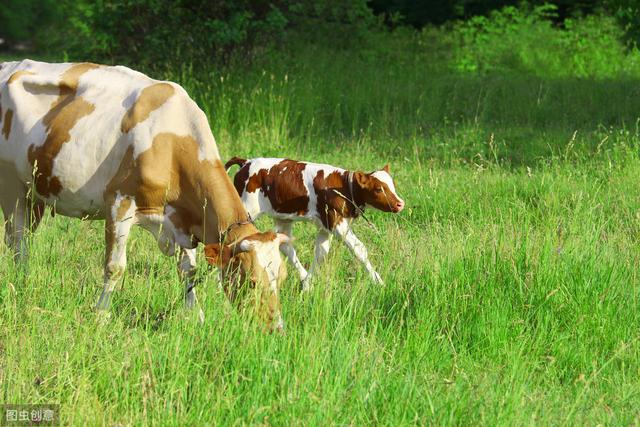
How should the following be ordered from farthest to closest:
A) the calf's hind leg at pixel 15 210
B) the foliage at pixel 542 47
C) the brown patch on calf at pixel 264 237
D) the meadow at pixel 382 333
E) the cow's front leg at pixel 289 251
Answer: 1. the foliage at pixel 542 47
2. the calf's hind leg at pixel 15 210
3. the cow's front leg at pixel 289 251
4. the brown patch on calf at pixel 264 237
5. the meadow at pixel 382 333

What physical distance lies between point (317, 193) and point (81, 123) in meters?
1.98

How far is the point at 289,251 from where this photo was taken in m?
5.40

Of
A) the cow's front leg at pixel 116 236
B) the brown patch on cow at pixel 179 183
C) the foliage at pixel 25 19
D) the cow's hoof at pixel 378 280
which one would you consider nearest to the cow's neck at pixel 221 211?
the brown patch on cow at pixel 179 183

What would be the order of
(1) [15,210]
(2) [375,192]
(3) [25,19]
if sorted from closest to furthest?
(1) [15,210]
(2) [375,192]
(3) [25,19]

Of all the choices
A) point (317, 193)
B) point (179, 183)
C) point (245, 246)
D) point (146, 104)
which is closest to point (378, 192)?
point (317, 193)

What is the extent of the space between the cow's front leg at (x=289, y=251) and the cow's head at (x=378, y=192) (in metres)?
0.72

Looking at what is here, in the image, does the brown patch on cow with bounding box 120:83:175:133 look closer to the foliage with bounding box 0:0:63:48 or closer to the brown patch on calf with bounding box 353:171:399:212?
the brown patch on calf with bounding box 353:171:399:212

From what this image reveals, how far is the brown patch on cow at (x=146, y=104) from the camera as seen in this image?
6.04 m

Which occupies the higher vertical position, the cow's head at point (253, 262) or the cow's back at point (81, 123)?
A: the cow's back at point (81, 123)

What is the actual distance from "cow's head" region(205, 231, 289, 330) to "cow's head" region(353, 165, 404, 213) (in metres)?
2.10

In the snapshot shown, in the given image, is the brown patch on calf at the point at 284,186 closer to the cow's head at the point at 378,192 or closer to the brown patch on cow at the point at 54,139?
the cow's head at the point at 378,192

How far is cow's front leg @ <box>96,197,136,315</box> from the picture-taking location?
19.3 feet

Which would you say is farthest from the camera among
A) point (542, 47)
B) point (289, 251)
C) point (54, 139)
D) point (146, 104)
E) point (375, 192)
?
point (542, 47)

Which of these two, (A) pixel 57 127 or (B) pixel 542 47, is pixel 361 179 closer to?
(A) pixel 57 127
